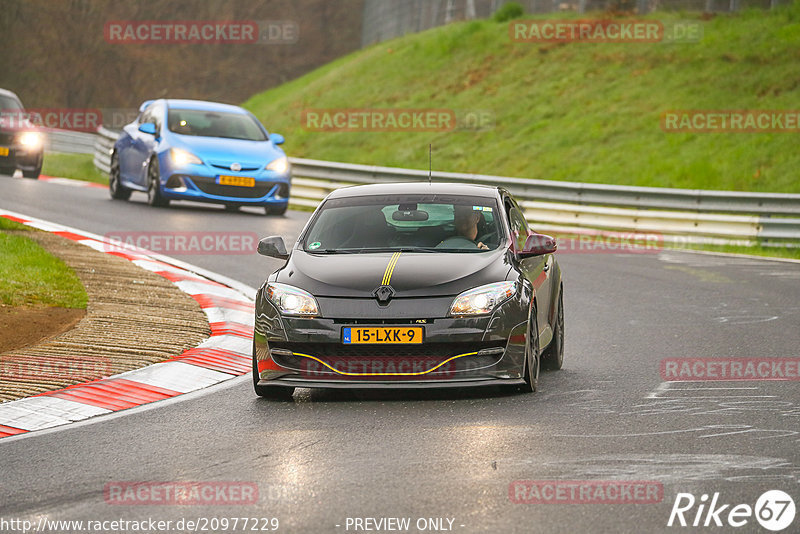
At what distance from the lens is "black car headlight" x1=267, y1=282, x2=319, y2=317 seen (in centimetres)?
858

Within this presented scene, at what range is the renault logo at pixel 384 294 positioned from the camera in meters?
8.45

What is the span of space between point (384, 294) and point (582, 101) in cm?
2737

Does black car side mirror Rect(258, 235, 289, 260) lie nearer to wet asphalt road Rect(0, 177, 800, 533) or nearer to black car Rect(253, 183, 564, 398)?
black car Rect(253, 183, 564, 398)

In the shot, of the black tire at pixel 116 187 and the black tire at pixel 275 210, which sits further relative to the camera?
the black tire at pixel 116 187

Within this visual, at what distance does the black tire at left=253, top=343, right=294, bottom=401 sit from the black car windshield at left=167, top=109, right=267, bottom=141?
12.9 m

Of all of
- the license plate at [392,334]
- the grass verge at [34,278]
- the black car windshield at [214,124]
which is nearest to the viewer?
the license plate at [392,334]

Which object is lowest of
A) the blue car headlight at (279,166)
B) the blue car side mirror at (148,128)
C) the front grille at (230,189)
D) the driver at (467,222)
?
the front grille at (230,189)

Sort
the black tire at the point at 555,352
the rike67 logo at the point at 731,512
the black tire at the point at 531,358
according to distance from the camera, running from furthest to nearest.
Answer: the black tire at the point at 555,352 < the black tire at the point at 531,358 < the rike67 logo at the point at 731,512

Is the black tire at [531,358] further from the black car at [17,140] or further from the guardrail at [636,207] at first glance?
the black car at [17,140]

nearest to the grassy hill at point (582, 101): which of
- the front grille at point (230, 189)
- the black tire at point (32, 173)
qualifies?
the front grille at point (230, 189)

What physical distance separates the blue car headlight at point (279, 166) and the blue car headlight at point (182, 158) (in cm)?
113

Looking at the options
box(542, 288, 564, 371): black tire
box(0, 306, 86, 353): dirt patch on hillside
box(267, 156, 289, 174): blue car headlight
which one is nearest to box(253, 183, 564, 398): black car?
box(542, 288, 564, 371): black tire

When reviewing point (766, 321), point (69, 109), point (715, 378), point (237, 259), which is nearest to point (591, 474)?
point (715, 378)

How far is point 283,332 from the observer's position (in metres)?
8.62
